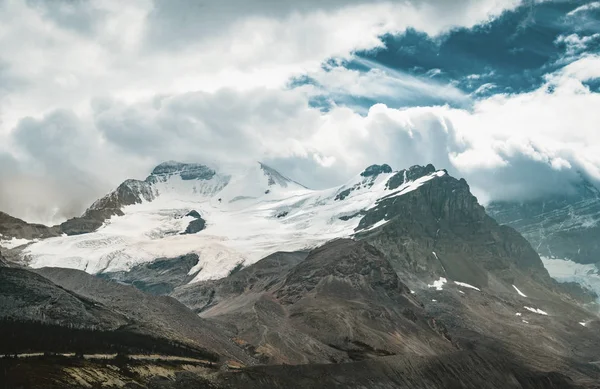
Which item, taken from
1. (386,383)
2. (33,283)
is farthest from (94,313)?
(386,383)

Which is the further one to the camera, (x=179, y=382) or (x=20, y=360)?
(x=179, y=382)

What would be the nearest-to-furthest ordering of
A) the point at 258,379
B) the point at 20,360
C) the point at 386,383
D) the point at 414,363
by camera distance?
1. the point at 20,360
2. the point at 258,379
3. the point at 386,383
4. the point at 414,363

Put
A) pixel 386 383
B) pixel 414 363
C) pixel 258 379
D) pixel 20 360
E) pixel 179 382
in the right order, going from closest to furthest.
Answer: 1. pixel 20 360
2. pixel 179 382
3. pixel 258 379
4. pixel 386 383
5. pixel 414 363

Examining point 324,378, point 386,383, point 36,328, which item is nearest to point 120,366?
point 36,328

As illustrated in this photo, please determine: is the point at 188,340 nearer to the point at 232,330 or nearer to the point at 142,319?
the point at 142,319

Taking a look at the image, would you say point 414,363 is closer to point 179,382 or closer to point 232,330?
point 232,330

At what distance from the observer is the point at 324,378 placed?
155375 millimetres

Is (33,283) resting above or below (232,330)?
above

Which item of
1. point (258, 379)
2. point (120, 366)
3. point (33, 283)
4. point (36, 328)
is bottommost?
point (258, 379)

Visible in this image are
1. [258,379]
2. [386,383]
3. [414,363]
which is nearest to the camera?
[258,379]

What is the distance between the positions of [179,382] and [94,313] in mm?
31108

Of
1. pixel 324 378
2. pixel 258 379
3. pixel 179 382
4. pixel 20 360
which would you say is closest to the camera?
pixel 20 360

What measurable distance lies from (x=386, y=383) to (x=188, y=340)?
1959 inches

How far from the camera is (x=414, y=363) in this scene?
193 meters
